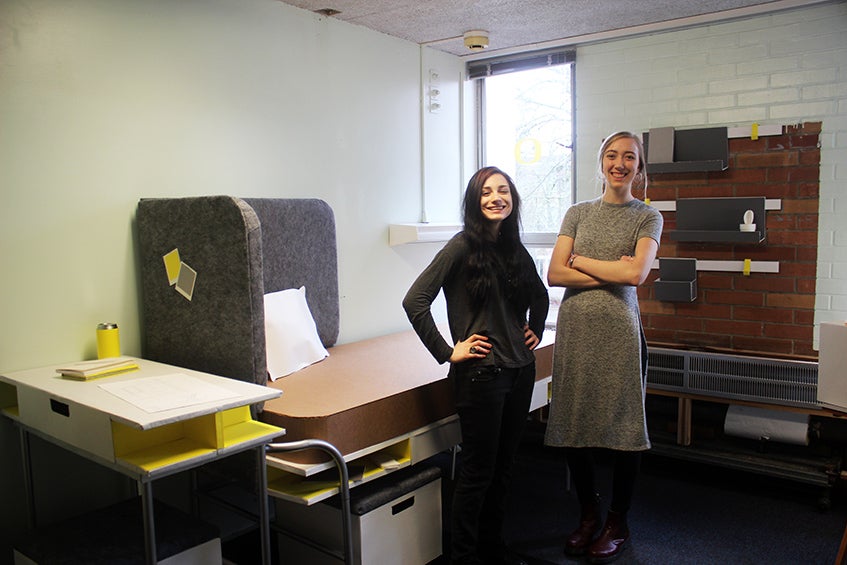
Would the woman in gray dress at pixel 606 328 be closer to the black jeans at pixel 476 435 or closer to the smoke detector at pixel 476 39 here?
the black jeans at pixel 476 435

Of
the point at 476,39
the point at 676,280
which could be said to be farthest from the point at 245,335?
the point at 676,280

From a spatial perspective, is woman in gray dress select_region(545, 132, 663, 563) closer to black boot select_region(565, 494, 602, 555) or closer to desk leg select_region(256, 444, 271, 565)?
black boot select_region(565, 494, 602, 555)

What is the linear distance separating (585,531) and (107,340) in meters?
1.81

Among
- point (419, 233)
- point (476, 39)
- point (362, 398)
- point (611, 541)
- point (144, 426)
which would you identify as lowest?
point (611, 541)

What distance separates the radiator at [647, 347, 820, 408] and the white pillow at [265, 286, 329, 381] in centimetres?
165

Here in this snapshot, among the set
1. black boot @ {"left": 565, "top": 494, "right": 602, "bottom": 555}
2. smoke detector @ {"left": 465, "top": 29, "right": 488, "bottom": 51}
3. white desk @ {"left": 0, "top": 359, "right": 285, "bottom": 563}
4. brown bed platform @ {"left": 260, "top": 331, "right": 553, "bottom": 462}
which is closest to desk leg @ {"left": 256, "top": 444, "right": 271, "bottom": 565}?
white desk @ {"left": 0, "top": 359, "right": 285, "bottom": 563}

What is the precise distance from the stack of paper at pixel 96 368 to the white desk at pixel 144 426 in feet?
0.06

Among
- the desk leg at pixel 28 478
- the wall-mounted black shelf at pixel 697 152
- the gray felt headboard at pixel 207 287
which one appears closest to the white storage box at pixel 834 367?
the wall-mounted black shelf at pixel 697 152

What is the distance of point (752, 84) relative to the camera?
3.18 m

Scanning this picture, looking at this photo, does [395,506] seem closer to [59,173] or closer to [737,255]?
[59,173]

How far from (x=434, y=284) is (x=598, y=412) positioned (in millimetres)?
768

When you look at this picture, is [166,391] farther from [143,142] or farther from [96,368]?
[143,142]

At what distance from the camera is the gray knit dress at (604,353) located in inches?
93.7

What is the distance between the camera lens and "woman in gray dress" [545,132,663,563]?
2.38 meters
